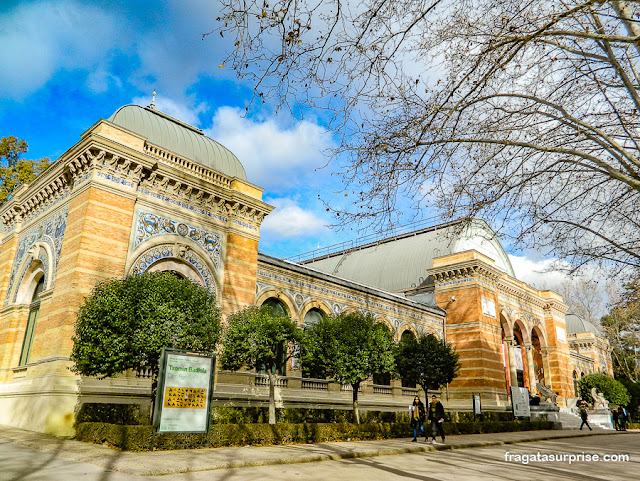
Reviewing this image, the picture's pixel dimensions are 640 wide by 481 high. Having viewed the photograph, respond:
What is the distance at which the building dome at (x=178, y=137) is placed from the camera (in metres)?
A: 19.1

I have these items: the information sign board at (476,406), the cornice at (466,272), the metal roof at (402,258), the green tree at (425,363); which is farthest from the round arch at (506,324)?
the green tree at (425,363)

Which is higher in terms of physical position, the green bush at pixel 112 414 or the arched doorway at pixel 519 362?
the arched doorway at pixel 519 362

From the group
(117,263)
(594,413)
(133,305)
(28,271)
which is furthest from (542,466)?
(594,413)

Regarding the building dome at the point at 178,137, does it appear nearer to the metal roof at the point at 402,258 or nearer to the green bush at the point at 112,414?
the green bush at the point at 112,414

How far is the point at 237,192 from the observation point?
19438 mm

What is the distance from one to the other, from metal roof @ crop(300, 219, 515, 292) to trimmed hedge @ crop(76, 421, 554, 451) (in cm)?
1823

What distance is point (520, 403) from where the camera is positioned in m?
27.2

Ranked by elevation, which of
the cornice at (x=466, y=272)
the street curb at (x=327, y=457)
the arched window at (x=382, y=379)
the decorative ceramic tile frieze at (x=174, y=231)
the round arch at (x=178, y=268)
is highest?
the cornice at (x=466, y=272)

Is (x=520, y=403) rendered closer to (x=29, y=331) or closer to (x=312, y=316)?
(x=312, y=316)

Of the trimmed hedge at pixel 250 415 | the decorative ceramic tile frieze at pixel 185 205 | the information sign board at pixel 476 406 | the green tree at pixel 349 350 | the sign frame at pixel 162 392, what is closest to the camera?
the sign frame at pixel 162 392

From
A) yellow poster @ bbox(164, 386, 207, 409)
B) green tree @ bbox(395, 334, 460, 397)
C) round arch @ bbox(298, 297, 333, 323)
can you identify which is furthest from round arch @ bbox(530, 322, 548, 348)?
yellow poster @ bbox(164, 386, 207, 409)

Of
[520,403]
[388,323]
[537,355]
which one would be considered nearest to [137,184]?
[388,323]

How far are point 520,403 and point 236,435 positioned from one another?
68.1 ft

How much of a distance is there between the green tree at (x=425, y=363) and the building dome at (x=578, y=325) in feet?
127
